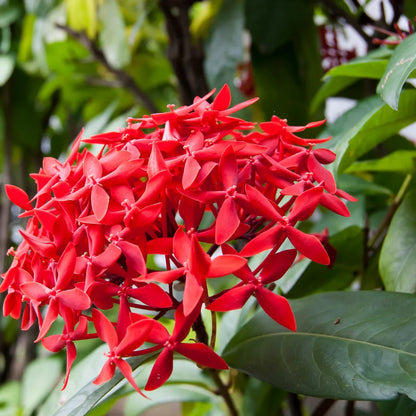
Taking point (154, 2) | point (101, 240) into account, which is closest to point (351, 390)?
point (101, 240)

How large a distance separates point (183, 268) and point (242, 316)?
0.21 meters

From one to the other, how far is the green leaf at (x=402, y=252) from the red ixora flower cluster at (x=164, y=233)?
0.14 meters

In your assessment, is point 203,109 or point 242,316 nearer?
point 203,109

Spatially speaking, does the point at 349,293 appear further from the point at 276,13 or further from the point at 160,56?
the point at 160,56

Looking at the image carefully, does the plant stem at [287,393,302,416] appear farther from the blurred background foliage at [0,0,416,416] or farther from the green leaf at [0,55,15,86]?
the green leaf at [0,55,15,86]

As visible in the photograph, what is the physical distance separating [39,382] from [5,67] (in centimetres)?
69

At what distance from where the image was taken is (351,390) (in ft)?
1.11

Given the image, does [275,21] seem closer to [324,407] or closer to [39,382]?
[324,407]

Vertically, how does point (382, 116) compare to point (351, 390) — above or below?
above

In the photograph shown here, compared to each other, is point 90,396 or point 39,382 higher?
point 90,396

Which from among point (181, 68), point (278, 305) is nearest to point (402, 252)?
point (278, 305)

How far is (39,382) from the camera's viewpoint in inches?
34.4

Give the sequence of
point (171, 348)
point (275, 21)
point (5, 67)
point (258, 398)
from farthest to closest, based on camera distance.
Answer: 1. point (5, 67)
2. point (275, 21)
3. point (258, 398)
4. point (171, 348)

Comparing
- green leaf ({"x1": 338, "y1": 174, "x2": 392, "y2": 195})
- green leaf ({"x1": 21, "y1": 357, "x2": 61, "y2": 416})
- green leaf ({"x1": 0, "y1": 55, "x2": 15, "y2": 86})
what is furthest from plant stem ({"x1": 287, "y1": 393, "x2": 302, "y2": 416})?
green leaf ({"x1": 0, "y1": 55, "x2": 15, "y2": 86})
